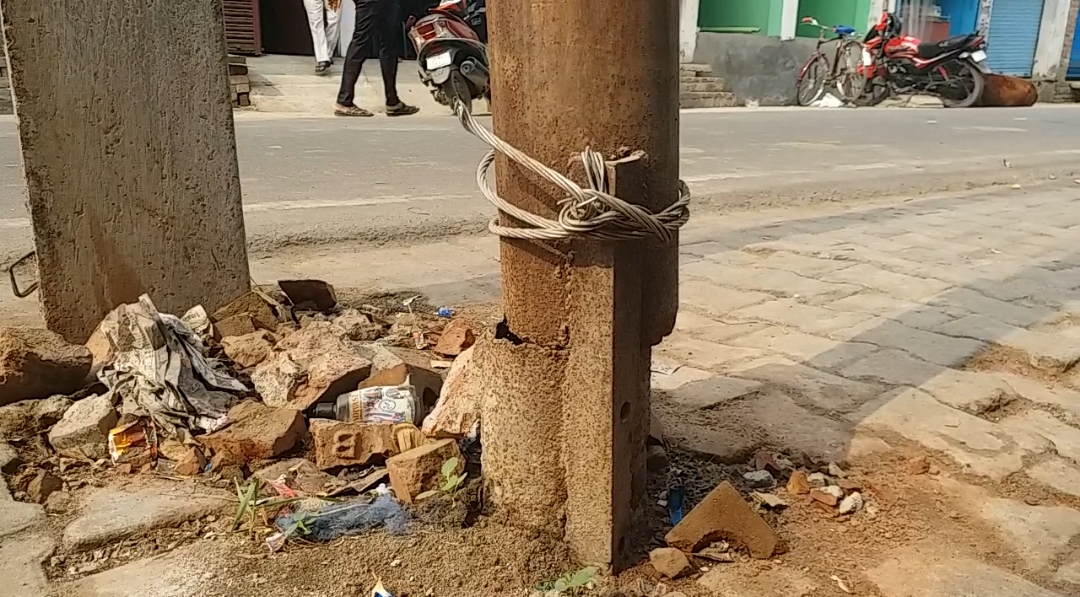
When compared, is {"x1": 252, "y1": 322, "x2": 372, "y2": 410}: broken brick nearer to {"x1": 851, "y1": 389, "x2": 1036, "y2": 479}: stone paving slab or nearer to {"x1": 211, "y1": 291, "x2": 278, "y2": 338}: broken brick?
{"x1": 211, "y1": 291, "x2": 278, "y2": 338}: broken brick

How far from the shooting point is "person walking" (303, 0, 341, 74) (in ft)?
41.4

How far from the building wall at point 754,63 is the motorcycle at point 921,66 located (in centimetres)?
131

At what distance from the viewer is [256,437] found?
1938mm

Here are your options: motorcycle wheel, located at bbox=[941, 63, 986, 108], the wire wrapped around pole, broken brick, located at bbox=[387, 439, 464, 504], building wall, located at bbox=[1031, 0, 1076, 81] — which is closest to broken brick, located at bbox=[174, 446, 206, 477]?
broken brick, located at bbox=[387, 439, 464, 504]

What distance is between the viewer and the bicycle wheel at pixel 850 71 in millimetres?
16328

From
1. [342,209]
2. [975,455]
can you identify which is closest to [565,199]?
[975,455]

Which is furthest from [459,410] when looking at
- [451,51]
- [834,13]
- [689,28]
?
[834,13]

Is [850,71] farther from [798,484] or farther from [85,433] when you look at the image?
[85,433]

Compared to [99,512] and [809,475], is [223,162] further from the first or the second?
[809,475]

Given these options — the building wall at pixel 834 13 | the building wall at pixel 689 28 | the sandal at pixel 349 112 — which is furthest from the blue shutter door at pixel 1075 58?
the sandal at pixel 349 112

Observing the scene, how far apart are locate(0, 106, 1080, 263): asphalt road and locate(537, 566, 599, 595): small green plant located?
0.72 metres

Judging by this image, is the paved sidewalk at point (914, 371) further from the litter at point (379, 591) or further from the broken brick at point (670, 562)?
the litter at point (379, 591)

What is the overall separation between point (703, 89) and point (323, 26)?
6.41 meters

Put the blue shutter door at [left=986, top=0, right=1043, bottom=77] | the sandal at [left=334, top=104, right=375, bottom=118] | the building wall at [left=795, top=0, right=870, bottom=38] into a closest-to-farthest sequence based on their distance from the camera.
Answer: the sandal at [left=334, top=104, right=375, bottom=118], the building wall at [left=795, top=0, right=870, bottom=38], the blue shutter door at [left=986, top=0, right=1043, bottom=77]
